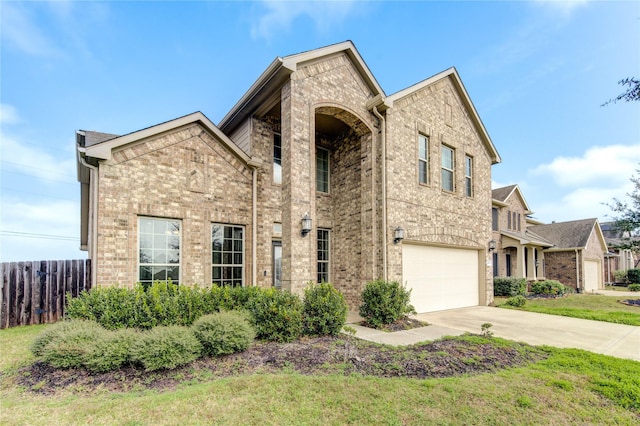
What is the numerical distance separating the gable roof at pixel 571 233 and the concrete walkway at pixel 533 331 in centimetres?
1500

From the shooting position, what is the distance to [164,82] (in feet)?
41.4

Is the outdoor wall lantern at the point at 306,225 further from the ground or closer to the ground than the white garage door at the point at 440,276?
further from the ground

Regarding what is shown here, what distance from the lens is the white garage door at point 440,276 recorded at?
1030 cm

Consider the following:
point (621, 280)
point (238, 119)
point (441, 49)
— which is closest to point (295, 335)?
point (238, 119)

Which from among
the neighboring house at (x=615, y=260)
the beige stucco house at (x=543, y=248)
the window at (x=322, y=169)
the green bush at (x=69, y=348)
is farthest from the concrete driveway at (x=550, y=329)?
the neighboring house at (x=615, y=260)

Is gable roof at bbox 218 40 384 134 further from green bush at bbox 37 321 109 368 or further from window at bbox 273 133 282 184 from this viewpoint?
green bush at bbox 37 321 109 368

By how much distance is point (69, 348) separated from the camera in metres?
4.46

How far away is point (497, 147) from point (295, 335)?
12.9m

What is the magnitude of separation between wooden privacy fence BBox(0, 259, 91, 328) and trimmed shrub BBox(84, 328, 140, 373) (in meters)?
4.21

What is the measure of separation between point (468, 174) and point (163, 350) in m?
12.5

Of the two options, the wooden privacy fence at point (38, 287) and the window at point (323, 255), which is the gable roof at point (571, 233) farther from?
the wooden privacy fence at point (38, 287)

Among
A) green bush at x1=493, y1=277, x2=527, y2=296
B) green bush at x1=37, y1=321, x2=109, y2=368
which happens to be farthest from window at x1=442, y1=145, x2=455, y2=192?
green bush at x1=37, y1=321, x2=109, y2=368

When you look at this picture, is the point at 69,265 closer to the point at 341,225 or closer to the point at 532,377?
the point at 341,225

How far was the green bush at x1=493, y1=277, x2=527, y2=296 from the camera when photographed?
16.5m
